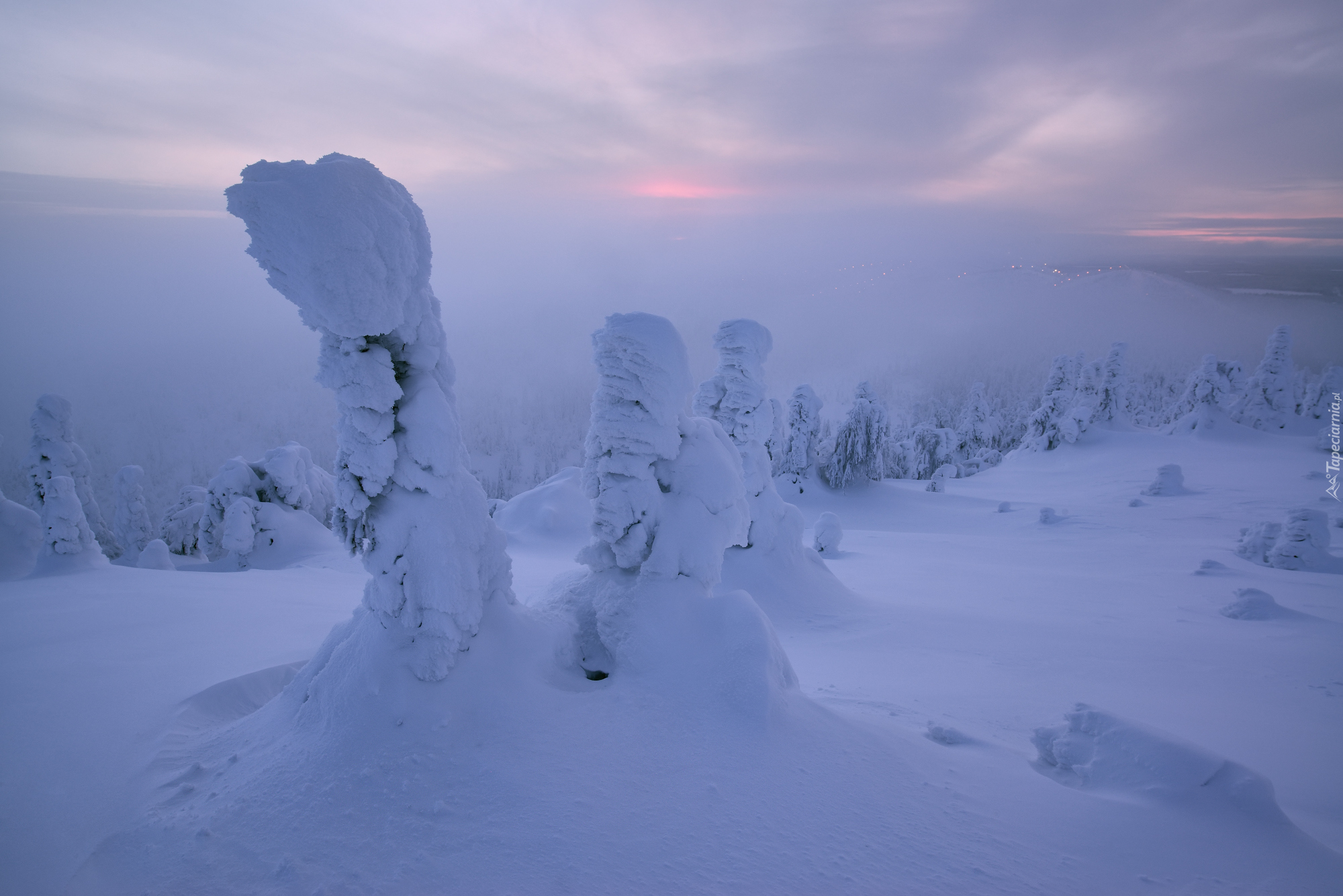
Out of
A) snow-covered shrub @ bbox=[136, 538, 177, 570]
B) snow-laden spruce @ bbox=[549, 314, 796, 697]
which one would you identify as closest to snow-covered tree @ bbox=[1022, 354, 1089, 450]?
snow-laden spruce @ bbox=[549, 314, 796, 697]

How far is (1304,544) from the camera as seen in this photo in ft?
54.4

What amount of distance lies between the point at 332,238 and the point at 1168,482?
3810 centimetres

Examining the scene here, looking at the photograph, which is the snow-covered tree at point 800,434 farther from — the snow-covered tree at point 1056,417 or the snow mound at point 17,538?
the snow mound at point 17,538

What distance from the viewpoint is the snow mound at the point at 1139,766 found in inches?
194

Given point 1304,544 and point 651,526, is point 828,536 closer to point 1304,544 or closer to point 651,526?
point 1304,544

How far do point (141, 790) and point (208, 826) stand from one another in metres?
1.22

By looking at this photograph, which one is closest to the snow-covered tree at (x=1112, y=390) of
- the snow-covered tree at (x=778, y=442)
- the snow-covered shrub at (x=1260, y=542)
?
the snow-covered tree at (x=778, y=442)

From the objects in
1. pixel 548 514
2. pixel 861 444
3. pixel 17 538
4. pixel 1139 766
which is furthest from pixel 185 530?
pixel 861 444

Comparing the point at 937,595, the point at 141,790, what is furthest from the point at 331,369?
the point at 937,595

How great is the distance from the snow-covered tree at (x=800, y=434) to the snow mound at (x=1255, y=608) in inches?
962

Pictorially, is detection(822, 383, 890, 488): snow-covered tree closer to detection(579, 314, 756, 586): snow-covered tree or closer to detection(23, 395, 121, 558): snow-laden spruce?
detection(579, 314, 756, 586): snow-covered tree

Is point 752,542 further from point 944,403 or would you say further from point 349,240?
point 944,403

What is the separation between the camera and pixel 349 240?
15.1 feet

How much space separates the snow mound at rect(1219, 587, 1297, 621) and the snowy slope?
3.09 metres
